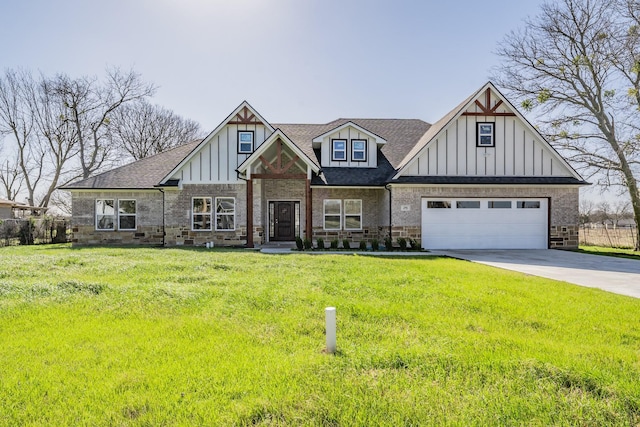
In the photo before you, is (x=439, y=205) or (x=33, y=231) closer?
(x=439, y=205)

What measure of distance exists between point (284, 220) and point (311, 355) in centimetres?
1494

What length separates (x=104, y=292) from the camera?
6.65m

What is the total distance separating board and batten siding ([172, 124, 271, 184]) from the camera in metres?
17.0

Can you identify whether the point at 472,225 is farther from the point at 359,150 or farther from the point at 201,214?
the point at 201,214

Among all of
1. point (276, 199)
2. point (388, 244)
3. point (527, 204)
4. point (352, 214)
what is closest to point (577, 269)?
point (527, 204)

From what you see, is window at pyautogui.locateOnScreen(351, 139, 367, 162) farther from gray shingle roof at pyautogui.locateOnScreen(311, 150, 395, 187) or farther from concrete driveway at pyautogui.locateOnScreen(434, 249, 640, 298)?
concrete driveway at pyautogui.locateOnScreen(434, 249, 640, 298)

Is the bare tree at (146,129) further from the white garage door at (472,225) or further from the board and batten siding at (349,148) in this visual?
the white garage door at (472,225)

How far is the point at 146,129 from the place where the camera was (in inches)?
1502

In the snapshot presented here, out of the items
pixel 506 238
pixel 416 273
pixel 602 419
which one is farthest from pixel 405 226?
pixel 602 419

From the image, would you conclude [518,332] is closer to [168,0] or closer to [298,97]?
[168,0]

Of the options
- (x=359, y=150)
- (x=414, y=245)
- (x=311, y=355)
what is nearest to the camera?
(x=311, y=355)

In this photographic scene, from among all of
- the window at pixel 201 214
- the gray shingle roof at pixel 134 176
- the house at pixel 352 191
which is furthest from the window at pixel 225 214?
the gray shingle roof at pixel 134 176

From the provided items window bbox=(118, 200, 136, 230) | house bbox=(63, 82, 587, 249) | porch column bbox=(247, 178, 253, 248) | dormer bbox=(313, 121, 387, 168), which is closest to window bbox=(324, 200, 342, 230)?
house bbox=(63, 82, 587, 249)

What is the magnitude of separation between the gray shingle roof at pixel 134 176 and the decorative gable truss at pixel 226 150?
6.70 feet
